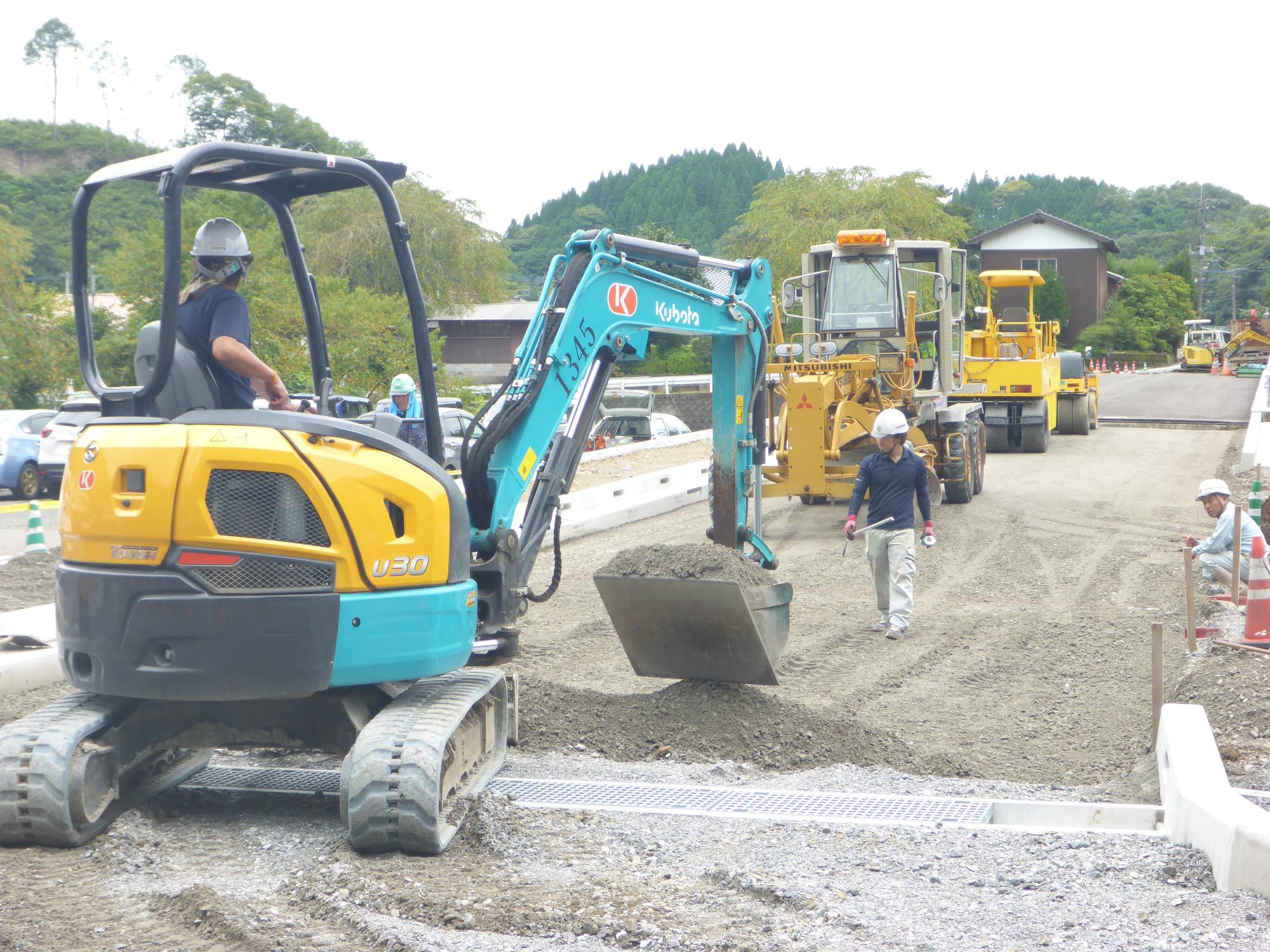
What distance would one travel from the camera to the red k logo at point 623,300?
6918 mm

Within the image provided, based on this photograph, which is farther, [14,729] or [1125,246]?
[1125,246]

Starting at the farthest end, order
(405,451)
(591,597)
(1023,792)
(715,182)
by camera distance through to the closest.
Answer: (715,182) → (591,597) → (1023,792) → (405,451)

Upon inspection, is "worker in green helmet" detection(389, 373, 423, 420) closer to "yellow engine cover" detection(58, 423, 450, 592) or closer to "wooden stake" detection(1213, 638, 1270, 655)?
"yellow engine cover" detection(58, 423, 450, 592)

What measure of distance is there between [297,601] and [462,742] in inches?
40.7

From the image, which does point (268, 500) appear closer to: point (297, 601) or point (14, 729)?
point (297, 601)

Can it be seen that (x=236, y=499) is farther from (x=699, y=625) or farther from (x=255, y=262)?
(x=255, y=262)

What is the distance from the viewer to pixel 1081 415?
25.1 meters

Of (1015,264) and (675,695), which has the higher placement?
(1015,264)

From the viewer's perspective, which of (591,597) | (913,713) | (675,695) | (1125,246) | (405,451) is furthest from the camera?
(1125,246)

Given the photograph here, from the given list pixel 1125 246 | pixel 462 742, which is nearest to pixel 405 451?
pixel 462 742

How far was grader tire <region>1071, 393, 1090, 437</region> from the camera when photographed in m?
25.0

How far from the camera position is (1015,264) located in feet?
225

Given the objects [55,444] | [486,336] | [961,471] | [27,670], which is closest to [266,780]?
[27,670]

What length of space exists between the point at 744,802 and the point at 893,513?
469 cm
